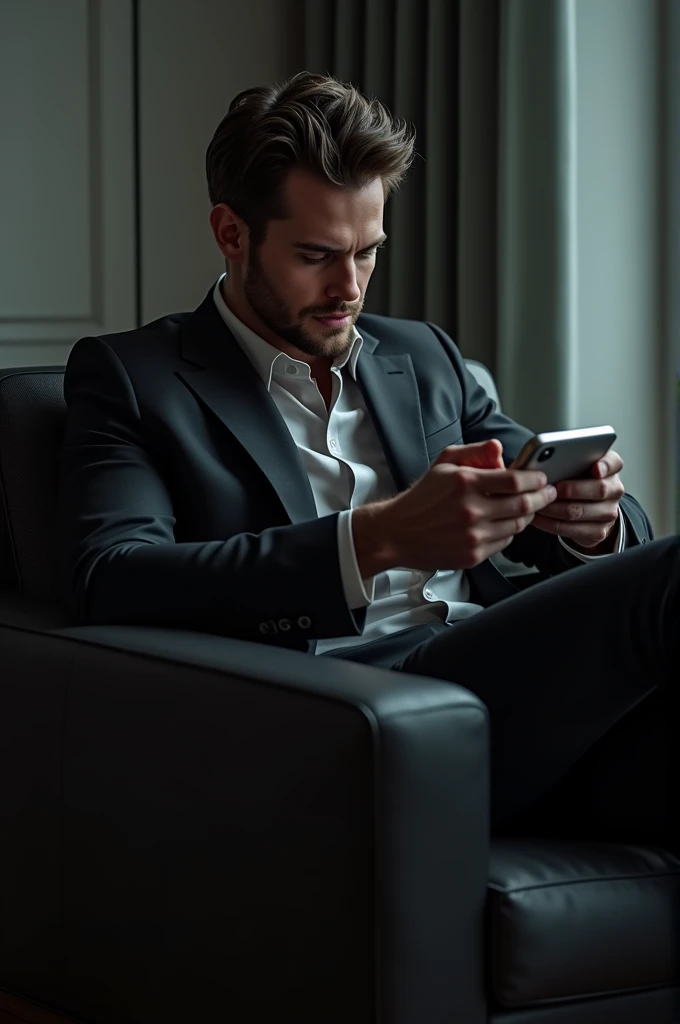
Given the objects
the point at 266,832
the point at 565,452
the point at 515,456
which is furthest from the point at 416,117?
the point at 266,832

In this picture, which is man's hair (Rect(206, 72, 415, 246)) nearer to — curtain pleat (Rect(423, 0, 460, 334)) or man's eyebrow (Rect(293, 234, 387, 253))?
man's eyebrow (Rect(293, 234, 387, 253))

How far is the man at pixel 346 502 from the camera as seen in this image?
54.9 inches

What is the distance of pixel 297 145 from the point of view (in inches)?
68.5

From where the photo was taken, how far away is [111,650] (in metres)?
1.42

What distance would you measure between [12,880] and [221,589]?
1.46ft

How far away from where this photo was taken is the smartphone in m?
1.40

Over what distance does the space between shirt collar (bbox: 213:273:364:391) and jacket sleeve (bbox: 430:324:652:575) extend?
0.20 meters

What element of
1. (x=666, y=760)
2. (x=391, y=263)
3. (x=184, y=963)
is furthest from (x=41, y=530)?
(x=391, y=263)

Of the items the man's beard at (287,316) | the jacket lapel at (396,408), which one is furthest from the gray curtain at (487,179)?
the man's beard at (287,316)

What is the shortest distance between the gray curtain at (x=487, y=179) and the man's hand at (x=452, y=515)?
1.14 meters

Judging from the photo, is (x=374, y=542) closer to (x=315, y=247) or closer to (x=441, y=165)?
(x=315, y=247)

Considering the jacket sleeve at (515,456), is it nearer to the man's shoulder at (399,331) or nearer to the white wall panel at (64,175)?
the man's shoulder at (399,331)

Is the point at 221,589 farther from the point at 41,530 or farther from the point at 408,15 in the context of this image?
the point at 408,15

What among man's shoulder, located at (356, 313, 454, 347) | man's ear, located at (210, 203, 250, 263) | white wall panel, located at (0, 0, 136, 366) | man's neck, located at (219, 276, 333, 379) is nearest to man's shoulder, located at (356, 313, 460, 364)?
man's shoulder, located at (356, 313, 454, 347)
